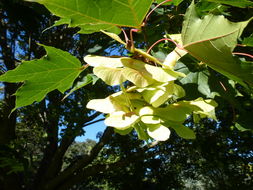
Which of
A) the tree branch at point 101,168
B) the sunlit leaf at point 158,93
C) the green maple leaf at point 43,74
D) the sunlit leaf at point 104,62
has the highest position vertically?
the sunlit leaf at point 104,62

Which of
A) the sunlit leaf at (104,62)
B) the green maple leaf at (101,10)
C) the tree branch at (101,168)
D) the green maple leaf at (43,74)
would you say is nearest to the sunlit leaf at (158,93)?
the sunlit leaf at (104,62)

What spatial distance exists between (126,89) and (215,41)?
1.04 ft

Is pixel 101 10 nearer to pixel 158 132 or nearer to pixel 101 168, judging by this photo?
pixel 158 132

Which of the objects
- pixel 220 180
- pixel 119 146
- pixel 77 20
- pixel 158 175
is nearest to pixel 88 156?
pixel 119 146

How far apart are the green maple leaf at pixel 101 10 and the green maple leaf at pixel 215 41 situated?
169mm

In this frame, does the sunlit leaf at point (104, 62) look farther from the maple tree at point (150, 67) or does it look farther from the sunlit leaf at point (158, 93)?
the sunlit leaf at point (158, 93)

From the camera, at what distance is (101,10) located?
811 mm

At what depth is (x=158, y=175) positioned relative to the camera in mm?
9219

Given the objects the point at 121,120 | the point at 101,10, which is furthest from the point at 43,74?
the point at 121,120

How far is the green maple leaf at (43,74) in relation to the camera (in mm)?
1091

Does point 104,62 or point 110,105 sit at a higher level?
point 104,62

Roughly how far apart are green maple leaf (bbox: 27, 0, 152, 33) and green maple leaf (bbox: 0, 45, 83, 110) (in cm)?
31

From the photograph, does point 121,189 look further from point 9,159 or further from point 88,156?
point 9,159

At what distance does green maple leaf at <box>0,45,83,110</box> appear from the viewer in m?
1.09
